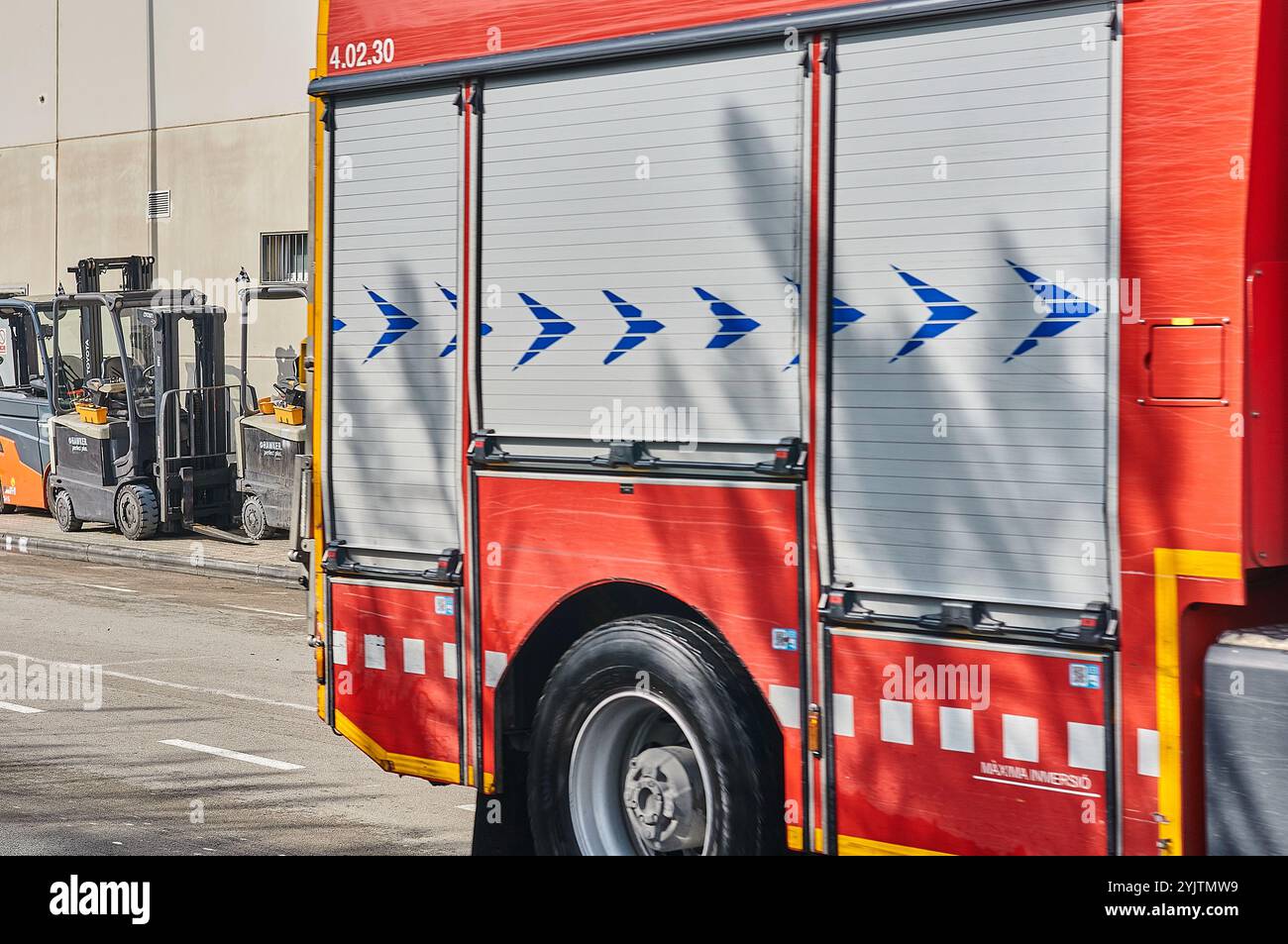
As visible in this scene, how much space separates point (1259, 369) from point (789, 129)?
170cm

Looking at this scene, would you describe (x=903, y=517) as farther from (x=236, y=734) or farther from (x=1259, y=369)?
(x=236, y=734)

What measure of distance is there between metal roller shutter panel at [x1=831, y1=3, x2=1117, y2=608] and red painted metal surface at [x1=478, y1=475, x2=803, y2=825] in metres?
0.29

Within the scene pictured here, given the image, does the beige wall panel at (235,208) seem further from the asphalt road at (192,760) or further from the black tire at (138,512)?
the asphalt road at (192,760)

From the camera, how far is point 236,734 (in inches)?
378

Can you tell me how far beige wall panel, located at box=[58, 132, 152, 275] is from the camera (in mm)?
27469

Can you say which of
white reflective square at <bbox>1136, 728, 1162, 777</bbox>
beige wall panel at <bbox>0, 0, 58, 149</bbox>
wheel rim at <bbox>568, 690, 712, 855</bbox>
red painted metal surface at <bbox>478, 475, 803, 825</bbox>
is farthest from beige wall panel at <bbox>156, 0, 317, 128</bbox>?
white reflective square at <bbox>1136, 728, 1162, 777</bbox>

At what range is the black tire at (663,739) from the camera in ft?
17.8

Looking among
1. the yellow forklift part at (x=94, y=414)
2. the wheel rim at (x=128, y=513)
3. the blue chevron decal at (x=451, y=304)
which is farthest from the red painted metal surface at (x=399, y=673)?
the yellow forklift part at (x=94, y=414)

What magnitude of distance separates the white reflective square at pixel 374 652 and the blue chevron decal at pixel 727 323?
81.9 inches

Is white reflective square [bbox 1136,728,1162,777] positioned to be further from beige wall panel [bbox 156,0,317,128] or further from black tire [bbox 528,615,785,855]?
beige wall panel [bbox 156,0,317,128]

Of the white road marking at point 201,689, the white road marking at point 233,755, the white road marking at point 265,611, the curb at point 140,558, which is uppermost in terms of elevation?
the curb at point 140,558

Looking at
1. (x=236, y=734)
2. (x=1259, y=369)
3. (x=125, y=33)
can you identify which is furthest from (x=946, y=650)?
(x=125, y=33)

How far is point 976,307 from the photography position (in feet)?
16.0

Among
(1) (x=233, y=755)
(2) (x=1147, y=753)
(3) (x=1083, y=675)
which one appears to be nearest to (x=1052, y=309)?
(3) (x=1083, y=675)
